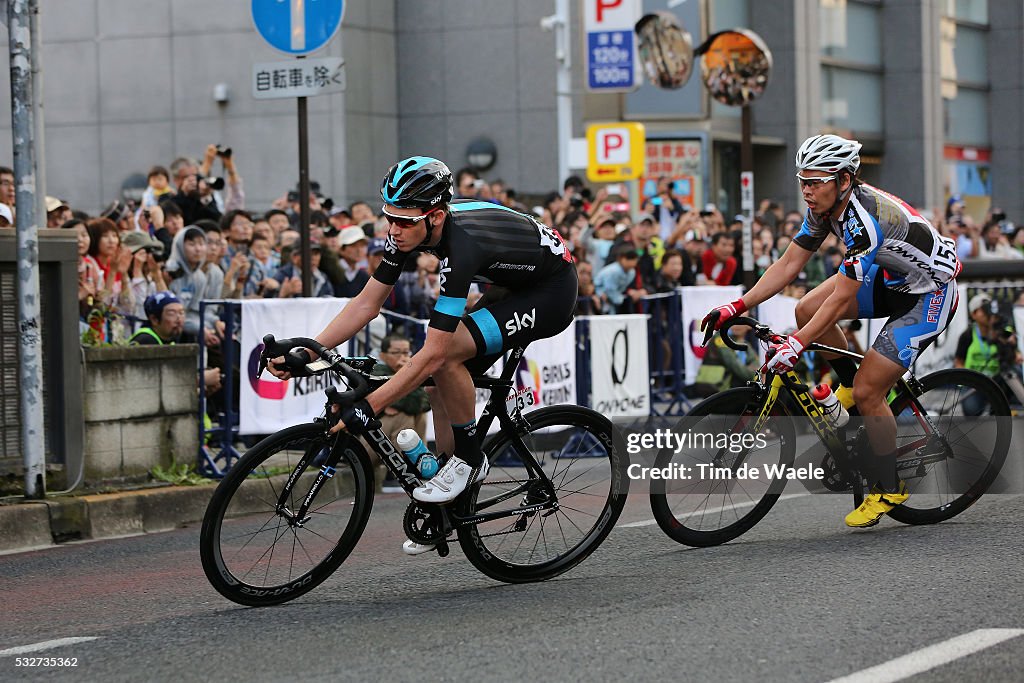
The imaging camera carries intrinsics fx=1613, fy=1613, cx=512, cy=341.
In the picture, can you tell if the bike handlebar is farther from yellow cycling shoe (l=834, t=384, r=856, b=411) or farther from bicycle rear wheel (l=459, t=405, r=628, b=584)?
bicycle rear wheel (l=459, t=405, r=628, b=584)

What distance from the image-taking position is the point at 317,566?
6.91m

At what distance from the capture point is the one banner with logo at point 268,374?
1159cm

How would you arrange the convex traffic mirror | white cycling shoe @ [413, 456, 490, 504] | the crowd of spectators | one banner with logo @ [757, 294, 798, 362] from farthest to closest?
the convex traffic mirror
one banner with logo @ [757, 294, 798, 362]
the crowd of spectators
white cycling shoe @ [413, 456, 490, 504]

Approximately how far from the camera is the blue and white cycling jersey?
26.3 ft

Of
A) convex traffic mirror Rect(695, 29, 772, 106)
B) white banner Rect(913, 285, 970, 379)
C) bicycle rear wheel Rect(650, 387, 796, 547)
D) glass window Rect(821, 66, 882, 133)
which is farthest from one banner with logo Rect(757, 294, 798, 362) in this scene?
glass window Rect(821, 66, 882, 133)

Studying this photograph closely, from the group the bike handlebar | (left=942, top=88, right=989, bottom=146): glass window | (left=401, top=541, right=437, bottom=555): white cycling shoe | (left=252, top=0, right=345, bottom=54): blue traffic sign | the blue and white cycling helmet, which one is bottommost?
(left=401, top=541, right=437, bottom=555): white cycling shoe

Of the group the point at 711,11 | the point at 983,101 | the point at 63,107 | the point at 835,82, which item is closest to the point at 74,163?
the point at 63,107

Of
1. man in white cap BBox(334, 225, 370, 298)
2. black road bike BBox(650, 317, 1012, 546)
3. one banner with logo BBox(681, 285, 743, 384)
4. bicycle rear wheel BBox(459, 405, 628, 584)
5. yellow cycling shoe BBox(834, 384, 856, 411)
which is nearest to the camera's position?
bicycle rear wheel BBox(459, 405, 628, 584)

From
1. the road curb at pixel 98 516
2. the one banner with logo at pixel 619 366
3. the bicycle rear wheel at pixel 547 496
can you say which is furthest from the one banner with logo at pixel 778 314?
the bicycle rear wheel at pixel 547 496

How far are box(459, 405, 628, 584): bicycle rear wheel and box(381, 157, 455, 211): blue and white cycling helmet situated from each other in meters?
1.16

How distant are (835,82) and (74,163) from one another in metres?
18.8

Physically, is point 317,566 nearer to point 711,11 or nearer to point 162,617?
→ point 162,617

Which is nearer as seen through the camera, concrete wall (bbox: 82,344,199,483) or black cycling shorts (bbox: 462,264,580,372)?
black cycling shorts (bbox: 462,264,580,372)

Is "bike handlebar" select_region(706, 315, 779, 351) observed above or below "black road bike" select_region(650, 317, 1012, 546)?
above
